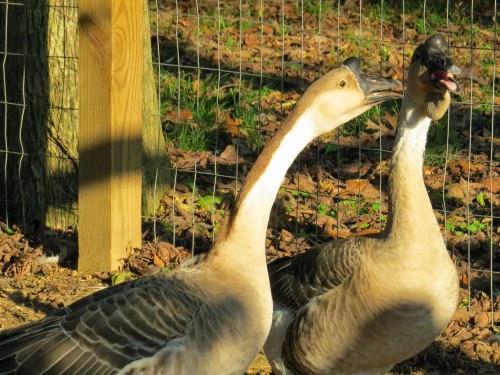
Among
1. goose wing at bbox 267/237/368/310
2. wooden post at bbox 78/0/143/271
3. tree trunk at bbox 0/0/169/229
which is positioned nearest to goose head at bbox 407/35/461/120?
goose wing at bbox 267/237/368/310

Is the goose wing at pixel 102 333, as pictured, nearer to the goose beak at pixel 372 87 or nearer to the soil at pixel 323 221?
the goose beak at pixel 372 87

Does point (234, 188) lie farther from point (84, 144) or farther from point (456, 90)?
point (456, 90)

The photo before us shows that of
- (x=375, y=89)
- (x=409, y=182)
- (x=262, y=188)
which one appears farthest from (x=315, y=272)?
(x=375, y=89)

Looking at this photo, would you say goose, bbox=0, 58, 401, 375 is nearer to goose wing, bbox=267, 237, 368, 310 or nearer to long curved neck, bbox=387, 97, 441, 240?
long curved neck, bbox=387, 97, 441, 240

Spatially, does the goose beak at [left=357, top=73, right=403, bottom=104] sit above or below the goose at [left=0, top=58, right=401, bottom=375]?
above

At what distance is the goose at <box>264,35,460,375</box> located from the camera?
4.61 m

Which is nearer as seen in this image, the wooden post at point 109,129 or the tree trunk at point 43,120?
the wooden post at point 109,129

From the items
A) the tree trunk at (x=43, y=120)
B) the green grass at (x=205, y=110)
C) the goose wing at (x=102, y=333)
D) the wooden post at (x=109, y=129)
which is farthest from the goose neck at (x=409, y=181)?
the green grass at (x=205, y=110)

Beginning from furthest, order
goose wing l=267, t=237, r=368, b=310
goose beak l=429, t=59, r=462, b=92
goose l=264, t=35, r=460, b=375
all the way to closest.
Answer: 1. goose wing l=267, t=237, r=368, b=310
2. goose l=264, t=35, r=460, b=375
3. goose beak l=429, t=59, r=462, b=92

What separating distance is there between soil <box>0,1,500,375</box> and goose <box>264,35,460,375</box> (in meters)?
0.72

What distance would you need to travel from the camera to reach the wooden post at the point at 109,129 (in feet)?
19.0

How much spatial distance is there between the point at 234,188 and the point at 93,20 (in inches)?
79.1

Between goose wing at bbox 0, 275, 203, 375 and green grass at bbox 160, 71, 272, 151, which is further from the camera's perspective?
green grass at bbox 160, 71, 272, 151

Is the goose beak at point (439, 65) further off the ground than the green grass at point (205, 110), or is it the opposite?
the goose beak at point (439, 65)
